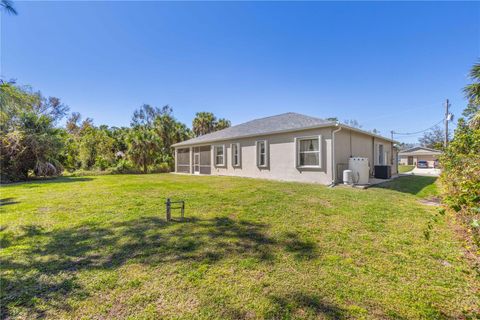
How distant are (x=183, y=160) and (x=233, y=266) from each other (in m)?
17.5

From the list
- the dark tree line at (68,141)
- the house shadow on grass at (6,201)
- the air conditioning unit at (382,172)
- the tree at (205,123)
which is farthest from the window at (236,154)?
the tree at (205,123)

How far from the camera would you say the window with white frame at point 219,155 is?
15.2m

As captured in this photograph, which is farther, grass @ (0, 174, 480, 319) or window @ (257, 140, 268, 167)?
window @ (257, 140, 268, 167)

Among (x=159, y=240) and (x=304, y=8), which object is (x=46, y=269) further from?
(x=304, y=8)

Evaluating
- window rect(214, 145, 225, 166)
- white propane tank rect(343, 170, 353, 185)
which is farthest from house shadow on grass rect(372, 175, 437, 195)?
window rect(214, 145, 225, 166)

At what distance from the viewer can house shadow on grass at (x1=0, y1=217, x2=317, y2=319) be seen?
2.38m

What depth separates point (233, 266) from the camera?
286 centimetres

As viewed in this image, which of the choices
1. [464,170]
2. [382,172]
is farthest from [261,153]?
[464,170]

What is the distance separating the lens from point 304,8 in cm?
973

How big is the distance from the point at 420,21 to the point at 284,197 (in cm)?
1078

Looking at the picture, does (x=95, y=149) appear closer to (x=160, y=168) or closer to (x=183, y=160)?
(x=160, y=168)

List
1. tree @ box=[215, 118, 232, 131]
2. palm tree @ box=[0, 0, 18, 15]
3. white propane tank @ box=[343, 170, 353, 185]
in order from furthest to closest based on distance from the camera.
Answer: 1. tree @ box=[215, 118, 232, 131]
2. white propane tank @ box=[343, 170, 353, 185]
3. palm tree @ box=[0, 0, 18, 15]

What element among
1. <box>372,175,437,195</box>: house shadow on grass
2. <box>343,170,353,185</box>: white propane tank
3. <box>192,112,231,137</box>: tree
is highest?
<box>192,112,231,137</box>: tree

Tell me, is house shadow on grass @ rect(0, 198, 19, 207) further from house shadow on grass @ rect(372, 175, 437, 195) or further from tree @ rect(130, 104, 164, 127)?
tree @ rect(130, 104, 164, 127)
